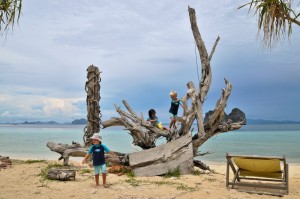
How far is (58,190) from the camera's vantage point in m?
6.89

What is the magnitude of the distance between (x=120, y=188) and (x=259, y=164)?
3.02 m

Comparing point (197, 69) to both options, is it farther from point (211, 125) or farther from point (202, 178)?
point (202, 178)

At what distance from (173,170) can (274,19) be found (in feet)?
14.6

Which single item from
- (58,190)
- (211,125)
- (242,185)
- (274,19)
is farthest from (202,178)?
(274,19)

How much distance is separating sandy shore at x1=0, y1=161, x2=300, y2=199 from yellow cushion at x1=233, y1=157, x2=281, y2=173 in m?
0.59

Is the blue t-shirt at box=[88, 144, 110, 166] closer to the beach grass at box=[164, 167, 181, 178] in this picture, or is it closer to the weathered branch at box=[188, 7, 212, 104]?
the beach grass at box=[164, 167, 181, 178]

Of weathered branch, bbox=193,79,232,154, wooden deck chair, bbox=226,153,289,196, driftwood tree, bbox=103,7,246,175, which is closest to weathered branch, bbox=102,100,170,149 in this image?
driftwood tree, bbox=103,7,246,175

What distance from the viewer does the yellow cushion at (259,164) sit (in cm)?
697

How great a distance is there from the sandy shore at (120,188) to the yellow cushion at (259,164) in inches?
Answer: 23.3

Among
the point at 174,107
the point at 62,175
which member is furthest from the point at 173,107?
the point at 62,175

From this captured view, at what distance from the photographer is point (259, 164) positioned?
715 centimetres

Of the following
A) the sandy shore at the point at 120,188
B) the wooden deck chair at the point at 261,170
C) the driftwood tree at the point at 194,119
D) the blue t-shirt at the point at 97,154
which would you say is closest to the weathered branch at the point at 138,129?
the driftwood tree at the point at 194,119

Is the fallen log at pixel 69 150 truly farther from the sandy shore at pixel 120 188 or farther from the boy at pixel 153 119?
the boy at pixel 153 119

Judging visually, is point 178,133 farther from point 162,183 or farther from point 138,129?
point 162,183
